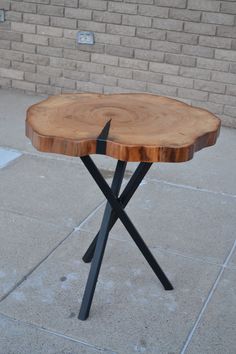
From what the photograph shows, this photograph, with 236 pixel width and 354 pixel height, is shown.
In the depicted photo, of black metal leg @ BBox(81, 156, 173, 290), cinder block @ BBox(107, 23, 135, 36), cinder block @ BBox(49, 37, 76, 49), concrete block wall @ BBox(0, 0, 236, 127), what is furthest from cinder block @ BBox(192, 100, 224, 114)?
black metal leg @ BBox(81, 156, 173, 290)

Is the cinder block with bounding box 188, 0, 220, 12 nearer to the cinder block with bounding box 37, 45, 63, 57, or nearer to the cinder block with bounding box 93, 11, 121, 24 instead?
the cinder block with bounding box 93, 11, 121, 24

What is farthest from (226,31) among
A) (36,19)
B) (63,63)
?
(36,19)

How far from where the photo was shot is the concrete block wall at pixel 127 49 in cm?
600

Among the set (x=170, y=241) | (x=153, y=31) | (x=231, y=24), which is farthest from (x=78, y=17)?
(x=170, y=241)

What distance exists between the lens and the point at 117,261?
3.64m

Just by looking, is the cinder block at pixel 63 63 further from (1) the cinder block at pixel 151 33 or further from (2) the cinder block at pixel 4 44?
(1) the cinder block at pixel 151 33

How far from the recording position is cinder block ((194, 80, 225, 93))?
6.09m

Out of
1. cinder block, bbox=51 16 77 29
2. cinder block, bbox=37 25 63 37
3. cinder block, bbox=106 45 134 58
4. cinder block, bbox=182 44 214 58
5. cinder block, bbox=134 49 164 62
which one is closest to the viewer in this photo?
cinder block, bbox=182 44 214 58

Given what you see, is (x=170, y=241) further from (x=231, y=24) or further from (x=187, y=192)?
(x=231, y=24)

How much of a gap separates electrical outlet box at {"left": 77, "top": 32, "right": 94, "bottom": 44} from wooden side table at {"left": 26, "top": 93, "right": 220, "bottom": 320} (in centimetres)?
312

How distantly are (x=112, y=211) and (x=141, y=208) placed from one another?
4.03 ft

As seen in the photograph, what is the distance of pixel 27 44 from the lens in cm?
694

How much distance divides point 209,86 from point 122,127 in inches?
133

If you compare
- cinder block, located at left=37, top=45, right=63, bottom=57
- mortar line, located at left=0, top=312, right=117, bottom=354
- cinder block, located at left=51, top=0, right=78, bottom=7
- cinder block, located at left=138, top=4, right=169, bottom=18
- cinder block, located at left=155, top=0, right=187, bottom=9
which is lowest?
mortar line, located at left=0, top=312, right=117, bottom=354
